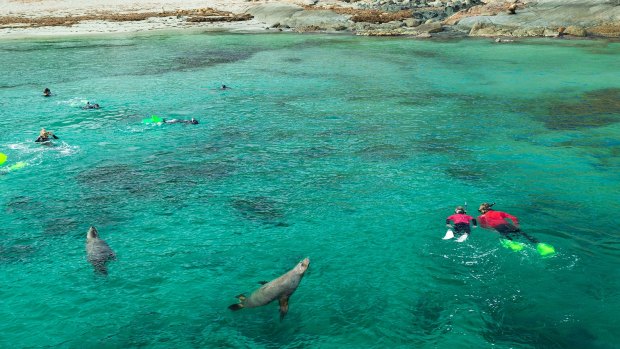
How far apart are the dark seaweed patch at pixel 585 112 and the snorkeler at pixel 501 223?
50.8ft

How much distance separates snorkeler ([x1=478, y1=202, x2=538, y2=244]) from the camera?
18.7 meters

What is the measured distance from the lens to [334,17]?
90.9m

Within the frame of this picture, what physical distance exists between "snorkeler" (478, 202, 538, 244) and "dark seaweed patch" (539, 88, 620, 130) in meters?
15.5

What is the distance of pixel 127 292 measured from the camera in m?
16.1

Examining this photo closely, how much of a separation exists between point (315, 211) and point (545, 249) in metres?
8.55

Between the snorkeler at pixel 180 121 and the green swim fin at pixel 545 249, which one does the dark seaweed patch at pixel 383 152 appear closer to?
the green swim fin at pixel 545 249

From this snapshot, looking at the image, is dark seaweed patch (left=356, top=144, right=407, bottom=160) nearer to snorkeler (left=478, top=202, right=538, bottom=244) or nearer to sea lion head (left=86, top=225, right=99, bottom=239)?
snorkeler (left=478, top=202, right=538, bottom=244)

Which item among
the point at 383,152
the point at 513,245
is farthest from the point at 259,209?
the point at 513,245

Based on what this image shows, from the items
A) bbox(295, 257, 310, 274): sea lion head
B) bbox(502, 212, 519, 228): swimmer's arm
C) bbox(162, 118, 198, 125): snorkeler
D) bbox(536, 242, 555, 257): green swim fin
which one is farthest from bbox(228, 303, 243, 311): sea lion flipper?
bbox(162, 118, 198, 125): snorkeler

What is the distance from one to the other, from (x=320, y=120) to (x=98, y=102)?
17486 millimetres

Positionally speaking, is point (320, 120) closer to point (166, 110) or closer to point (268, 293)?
point (166, 110)

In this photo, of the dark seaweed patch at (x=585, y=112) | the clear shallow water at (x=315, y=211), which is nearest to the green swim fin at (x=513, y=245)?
the clear shallow water at (x=315, y=211)

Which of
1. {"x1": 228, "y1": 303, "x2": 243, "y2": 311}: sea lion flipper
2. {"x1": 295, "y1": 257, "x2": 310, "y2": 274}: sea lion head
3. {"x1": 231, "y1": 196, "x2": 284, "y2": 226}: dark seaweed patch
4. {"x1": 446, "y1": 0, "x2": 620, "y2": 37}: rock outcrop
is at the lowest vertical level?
{"x1": 228, "y1": 303, "x2": 243, "y2": 311}: sea lion flipper

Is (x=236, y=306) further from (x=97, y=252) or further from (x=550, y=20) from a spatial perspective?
(x=550, y=20)
